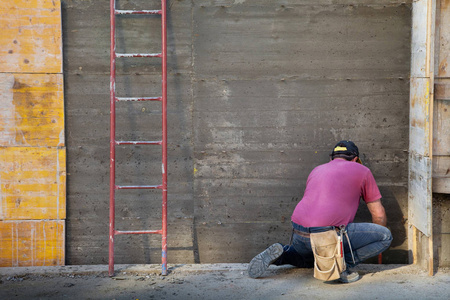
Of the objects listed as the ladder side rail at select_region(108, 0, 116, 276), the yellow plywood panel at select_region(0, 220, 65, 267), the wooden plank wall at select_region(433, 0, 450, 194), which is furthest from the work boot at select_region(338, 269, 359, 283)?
the yellow plywood panel at select_region(0, 220, 65, 267)

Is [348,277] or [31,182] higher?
[31,182]

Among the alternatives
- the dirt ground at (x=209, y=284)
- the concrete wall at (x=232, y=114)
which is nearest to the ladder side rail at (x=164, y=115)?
the concrete wall at (x=232, y=114)

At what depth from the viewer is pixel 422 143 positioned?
5.05 metres

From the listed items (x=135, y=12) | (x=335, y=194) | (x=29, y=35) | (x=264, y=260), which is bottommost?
(x=264, y=260)

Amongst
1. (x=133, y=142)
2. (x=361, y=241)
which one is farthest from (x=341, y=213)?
(x=133, y=142)

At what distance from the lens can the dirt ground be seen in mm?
4668

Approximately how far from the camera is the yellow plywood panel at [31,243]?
5.38 meters

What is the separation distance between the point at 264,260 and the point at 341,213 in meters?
0.79

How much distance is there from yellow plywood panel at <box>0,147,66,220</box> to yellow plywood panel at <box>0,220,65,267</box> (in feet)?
0.28

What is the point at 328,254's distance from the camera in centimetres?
476

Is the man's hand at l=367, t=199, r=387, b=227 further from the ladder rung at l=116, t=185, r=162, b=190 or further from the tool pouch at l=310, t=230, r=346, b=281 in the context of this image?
the ladder rung at l=116, t=185, r=162, b=190

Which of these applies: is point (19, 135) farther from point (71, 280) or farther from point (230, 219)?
point (230, 219)

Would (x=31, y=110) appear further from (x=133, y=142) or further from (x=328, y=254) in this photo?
(x=328, y=254)

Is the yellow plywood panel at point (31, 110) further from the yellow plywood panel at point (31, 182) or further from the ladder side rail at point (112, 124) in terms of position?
the ladder side rail at point (112, 124)
